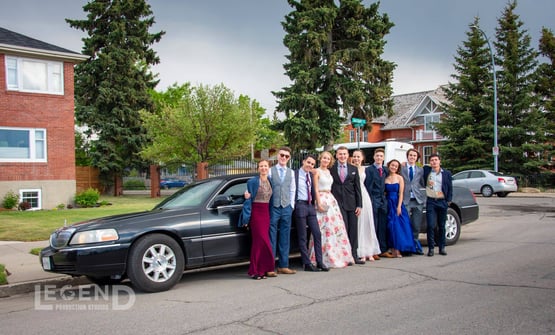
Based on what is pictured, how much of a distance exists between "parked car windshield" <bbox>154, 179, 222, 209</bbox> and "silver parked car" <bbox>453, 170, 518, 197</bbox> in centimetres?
2183

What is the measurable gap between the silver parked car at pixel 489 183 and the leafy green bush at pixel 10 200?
22182 mm

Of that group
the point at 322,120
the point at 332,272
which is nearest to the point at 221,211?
the point at 332,272

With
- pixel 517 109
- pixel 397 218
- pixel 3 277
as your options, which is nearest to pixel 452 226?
pixel 397 218

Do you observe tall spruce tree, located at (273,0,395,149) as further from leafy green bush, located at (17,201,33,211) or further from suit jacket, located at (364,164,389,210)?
suit jacket, located at (364,164,389,210)

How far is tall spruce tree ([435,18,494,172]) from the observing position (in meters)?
33.4

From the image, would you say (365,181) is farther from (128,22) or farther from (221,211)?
(128,22)

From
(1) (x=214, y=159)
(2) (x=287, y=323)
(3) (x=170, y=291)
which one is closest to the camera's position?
(2) (x=287, y=323)

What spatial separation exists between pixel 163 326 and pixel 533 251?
688cm

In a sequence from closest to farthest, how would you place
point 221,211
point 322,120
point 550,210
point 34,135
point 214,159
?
point 221,211
point 550,210
point 34,135
point 214,159
point 322,120

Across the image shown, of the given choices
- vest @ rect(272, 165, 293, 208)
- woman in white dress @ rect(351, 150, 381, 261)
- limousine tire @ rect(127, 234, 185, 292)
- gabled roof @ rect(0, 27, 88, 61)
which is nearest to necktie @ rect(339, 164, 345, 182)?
woman in white dress @ rect(351, 150, 381, 261)

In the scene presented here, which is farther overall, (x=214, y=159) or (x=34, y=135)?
(x=214, y=159)

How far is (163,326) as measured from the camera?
15.9 feet

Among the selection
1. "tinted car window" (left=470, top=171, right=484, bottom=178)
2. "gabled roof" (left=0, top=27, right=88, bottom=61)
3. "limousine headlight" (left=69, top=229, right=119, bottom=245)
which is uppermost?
"gabled roof" (left=0, top=27, right=88, bottom=61)

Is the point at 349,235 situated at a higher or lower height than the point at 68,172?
lower
